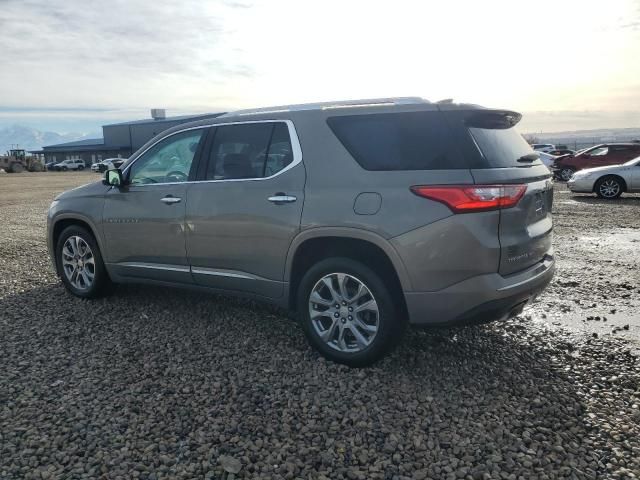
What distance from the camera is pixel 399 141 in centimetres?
356

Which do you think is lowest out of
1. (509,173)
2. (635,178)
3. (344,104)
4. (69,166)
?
(635,178)

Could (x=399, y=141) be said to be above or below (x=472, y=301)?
above

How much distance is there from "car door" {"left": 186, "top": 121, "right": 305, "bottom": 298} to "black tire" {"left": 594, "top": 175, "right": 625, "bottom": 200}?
14233 millimetres

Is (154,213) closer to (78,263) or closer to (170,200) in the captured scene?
(170,200)

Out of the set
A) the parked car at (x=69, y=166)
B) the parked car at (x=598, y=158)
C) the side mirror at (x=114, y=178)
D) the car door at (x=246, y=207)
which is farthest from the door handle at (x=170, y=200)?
the parked car at (x=69, y=166)

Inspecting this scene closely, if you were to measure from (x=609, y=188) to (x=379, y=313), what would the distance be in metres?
14.4

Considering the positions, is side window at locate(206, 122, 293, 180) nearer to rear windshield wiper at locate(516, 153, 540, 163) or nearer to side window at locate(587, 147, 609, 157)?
rear windshield wiper at locate(516, 153, 540, 163)

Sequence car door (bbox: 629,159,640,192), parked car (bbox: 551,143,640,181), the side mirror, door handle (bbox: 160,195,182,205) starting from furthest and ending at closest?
1. parked car (bbox: 551,143,640,181)
2. car door (bbox: 629,159,640,192)
3. the side mirror
4. door handle (bbox: 160,195,182,205)

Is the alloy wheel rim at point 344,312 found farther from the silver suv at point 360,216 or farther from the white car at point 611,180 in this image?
the white car at point 611,180

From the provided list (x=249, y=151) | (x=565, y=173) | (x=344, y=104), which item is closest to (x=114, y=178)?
(x=249, y=151)

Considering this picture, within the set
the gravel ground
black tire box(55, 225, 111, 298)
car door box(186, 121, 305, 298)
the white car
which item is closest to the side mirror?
black tire box(55, 225, 111, 298)

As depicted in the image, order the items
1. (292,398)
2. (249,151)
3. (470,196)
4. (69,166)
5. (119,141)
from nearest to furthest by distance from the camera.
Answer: (470,196) < (292,398) < (249,151) < (69,166) < (119,141)

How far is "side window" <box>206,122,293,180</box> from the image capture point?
4.07 m

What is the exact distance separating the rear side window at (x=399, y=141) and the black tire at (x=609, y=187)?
14079 mm
